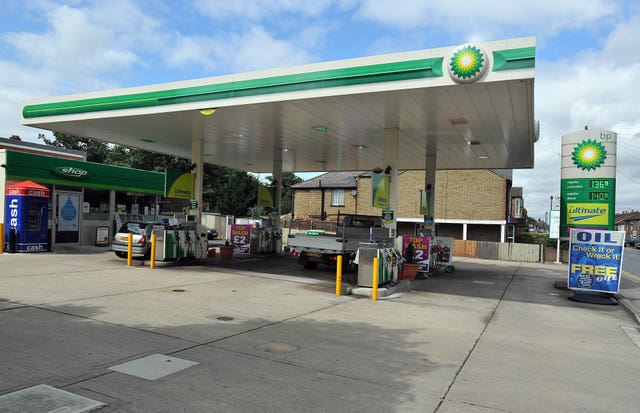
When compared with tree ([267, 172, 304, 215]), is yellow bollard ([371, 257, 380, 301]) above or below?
below

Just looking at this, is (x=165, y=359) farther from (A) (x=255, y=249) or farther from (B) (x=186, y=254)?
(A) (x=255, y=249)

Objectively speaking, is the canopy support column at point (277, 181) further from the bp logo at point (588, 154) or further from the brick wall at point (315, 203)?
the brick wall at point (315, 203)

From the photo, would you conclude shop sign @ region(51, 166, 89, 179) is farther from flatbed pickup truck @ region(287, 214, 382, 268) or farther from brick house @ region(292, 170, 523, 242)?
brick house @ region(292, 170, 523, 242)

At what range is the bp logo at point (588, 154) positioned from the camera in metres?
14.3

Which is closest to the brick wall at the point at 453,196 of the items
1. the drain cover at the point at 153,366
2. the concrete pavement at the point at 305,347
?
the concrete pavement at the point at 305,347

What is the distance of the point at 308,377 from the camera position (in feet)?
Result: 17.7

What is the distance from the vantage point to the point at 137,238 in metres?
16.3

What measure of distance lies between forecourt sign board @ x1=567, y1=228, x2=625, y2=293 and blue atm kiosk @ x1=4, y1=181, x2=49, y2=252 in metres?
18.7

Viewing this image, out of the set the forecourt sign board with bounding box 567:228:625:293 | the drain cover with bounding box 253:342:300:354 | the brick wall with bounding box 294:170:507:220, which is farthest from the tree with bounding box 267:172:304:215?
the drain cover with bounding box 253:342:300:354

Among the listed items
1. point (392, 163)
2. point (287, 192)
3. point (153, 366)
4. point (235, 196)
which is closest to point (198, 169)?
point (392, 163)

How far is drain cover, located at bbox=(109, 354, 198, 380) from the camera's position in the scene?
517cm

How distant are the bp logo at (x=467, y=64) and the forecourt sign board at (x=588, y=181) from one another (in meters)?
6.91

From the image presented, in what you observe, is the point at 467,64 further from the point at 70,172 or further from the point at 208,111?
the point at 70,172

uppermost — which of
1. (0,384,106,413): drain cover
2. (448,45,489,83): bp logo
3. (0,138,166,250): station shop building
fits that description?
(448,45,489,83): bp logo
